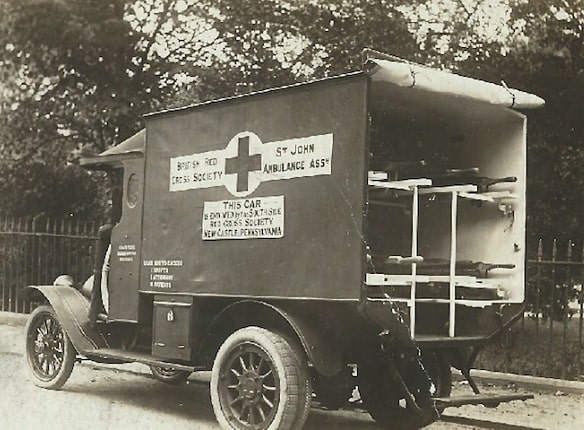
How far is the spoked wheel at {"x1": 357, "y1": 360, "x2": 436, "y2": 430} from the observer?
6.25m

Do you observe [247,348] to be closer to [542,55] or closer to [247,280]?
[247,280]

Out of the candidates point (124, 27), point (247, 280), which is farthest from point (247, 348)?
point (124, 27)

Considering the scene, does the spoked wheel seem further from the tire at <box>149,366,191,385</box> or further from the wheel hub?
the tire at <box>149,366,191,385</box>

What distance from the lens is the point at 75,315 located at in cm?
747

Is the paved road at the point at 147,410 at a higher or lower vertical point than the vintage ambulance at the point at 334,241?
lower

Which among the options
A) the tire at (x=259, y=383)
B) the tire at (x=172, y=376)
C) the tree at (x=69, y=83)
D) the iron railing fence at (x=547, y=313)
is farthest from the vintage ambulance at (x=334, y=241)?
the tree at (x=69, y=83)

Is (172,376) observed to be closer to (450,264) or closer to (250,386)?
(250,386)

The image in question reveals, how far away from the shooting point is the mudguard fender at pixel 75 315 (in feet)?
23.9

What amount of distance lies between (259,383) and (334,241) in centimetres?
121

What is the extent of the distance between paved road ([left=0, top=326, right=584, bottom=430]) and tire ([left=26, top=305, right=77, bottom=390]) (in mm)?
128

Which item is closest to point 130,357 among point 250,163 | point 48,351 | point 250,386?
point 48,351

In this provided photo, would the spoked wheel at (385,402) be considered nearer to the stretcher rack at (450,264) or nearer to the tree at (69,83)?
the stretcher rack at (450,264)

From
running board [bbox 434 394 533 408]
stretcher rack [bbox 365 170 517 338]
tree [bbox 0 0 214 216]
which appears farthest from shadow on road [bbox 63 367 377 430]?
tree [bbox 0 0 214 216]

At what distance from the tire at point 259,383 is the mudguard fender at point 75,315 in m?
1.87
